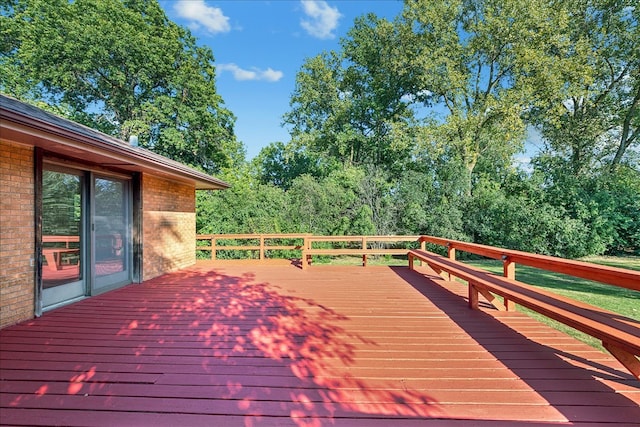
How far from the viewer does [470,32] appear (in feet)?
45.1

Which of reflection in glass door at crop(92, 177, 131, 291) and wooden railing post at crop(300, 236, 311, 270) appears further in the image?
wooden railing post at crop(300, 236, 311, 270)

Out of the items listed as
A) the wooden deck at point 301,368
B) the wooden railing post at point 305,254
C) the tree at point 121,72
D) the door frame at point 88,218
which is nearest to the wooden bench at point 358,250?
the wooden railing post at point 305,254

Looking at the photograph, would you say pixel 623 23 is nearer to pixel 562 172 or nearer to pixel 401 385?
pixel 562 172

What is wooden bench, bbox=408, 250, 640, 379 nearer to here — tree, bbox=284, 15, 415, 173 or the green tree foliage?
the green tree foliage

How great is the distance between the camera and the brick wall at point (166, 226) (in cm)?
A: 618

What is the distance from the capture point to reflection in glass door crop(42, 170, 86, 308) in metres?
4.17

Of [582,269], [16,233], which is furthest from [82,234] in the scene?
[582,269]

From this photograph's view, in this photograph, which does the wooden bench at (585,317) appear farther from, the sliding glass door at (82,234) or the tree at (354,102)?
the tree at (354,102)

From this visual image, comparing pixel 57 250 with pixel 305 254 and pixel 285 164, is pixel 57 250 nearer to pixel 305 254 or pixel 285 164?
pixel 305 254

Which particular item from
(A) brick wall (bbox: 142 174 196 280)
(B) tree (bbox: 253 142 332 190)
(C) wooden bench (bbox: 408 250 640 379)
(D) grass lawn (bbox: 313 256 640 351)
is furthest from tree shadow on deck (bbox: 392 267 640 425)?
(B) tree (bbox: 253 142 332 190)

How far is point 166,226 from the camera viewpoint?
22.5ft

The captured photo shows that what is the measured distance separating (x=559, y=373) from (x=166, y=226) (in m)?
7.06

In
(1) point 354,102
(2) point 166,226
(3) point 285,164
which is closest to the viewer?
(2) point 166,226

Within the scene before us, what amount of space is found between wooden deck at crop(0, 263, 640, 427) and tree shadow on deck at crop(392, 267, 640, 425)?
0.04 ft
